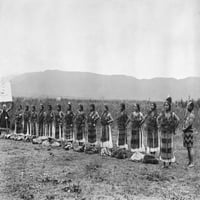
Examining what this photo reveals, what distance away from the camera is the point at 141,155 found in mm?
11930

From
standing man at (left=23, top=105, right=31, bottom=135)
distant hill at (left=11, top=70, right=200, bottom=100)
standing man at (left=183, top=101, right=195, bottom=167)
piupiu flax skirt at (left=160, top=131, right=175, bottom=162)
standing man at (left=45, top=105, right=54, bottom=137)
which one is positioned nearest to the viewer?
standing man at (left=183, top=101, right=195, bottom=167)

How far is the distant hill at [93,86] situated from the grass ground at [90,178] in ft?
388

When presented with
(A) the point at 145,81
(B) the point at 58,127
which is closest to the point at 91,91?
(A) the point at 145,81

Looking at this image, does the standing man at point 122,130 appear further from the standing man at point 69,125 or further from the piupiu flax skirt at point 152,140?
the standing man at point 69,125

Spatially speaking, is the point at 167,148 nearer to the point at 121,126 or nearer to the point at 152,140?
the point at 152,140

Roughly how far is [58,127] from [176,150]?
6.60 metres

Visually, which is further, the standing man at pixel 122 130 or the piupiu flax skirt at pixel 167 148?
the standing man at pixel 122 130

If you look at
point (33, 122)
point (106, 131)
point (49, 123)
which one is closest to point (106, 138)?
point (106, 131)

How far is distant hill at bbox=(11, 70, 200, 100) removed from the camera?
455ft

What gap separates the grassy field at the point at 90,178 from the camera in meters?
7.79

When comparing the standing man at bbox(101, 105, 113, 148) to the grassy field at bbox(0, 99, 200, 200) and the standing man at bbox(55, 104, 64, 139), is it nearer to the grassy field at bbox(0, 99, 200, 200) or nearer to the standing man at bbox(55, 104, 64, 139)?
the grassy field at bbox(0, 99, 200, 200)

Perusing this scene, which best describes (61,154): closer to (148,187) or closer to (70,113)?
(70,113)

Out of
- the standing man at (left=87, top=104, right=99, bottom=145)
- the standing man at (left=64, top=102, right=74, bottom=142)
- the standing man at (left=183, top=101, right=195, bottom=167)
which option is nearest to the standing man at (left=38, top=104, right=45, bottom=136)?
the standing man at (left=64, top=102, right=74, bottom=142)

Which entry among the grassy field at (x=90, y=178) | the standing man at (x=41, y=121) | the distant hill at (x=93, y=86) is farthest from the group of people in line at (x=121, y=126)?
the distant hill at (x=93, y=86)
